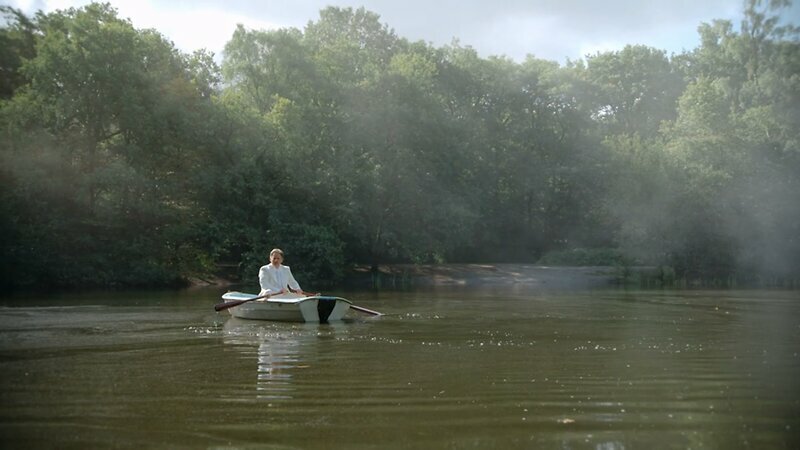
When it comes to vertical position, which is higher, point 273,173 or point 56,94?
point 56,94

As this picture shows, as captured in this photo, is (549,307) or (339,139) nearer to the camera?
(549,307)

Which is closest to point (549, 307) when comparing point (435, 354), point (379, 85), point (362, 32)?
point (435, 354)

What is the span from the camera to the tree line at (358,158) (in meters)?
30.2

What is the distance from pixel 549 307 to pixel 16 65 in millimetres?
25911

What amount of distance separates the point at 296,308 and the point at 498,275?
2237 centimetres

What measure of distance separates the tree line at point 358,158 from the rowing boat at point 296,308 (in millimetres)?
15572

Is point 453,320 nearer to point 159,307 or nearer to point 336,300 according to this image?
point 336,300

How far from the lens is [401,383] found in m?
8.16

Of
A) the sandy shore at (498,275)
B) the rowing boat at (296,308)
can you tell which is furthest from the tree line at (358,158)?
the rowing boat at (296,308)

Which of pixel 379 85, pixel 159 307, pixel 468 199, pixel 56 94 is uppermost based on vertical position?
pixel 379 85

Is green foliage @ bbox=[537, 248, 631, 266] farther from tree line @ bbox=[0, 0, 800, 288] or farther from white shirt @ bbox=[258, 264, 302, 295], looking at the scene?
white shirt @ bbox=[258, 264, 302, 295]

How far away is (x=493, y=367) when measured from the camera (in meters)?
9.34

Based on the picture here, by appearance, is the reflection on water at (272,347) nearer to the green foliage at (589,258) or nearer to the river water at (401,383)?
the river water at (401,383)

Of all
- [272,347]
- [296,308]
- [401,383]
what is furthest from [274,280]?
[401,383]
